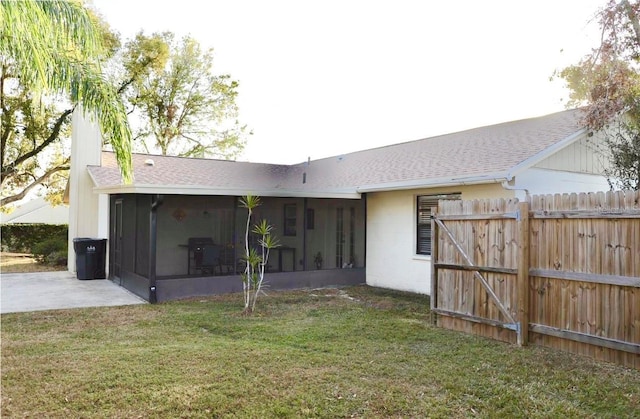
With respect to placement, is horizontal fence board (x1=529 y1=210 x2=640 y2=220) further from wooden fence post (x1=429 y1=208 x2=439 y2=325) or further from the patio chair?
the patio chair

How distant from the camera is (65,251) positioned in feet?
52.1

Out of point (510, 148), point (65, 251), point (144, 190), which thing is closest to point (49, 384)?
point (144, 190)

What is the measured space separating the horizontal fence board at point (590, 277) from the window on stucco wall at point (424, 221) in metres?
4.20

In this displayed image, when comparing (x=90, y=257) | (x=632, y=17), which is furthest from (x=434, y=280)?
(x=90, y=257)

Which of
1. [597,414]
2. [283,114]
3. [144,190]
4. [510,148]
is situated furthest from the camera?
[283,114]

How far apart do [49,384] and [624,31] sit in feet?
44.8

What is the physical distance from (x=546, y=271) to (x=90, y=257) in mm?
10996

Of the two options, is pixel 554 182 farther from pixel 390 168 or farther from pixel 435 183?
pixel 390 168

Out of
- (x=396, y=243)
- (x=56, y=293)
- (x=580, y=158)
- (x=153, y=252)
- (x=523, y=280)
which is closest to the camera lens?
(x=523, y=280)

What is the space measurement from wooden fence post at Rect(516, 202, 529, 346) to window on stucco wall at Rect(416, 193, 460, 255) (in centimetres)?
398

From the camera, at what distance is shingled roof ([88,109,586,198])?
8.82 metres

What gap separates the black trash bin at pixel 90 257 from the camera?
1214 cm

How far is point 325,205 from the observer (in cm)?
1170

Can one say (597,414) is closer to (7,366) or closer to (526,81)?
(7,366)
